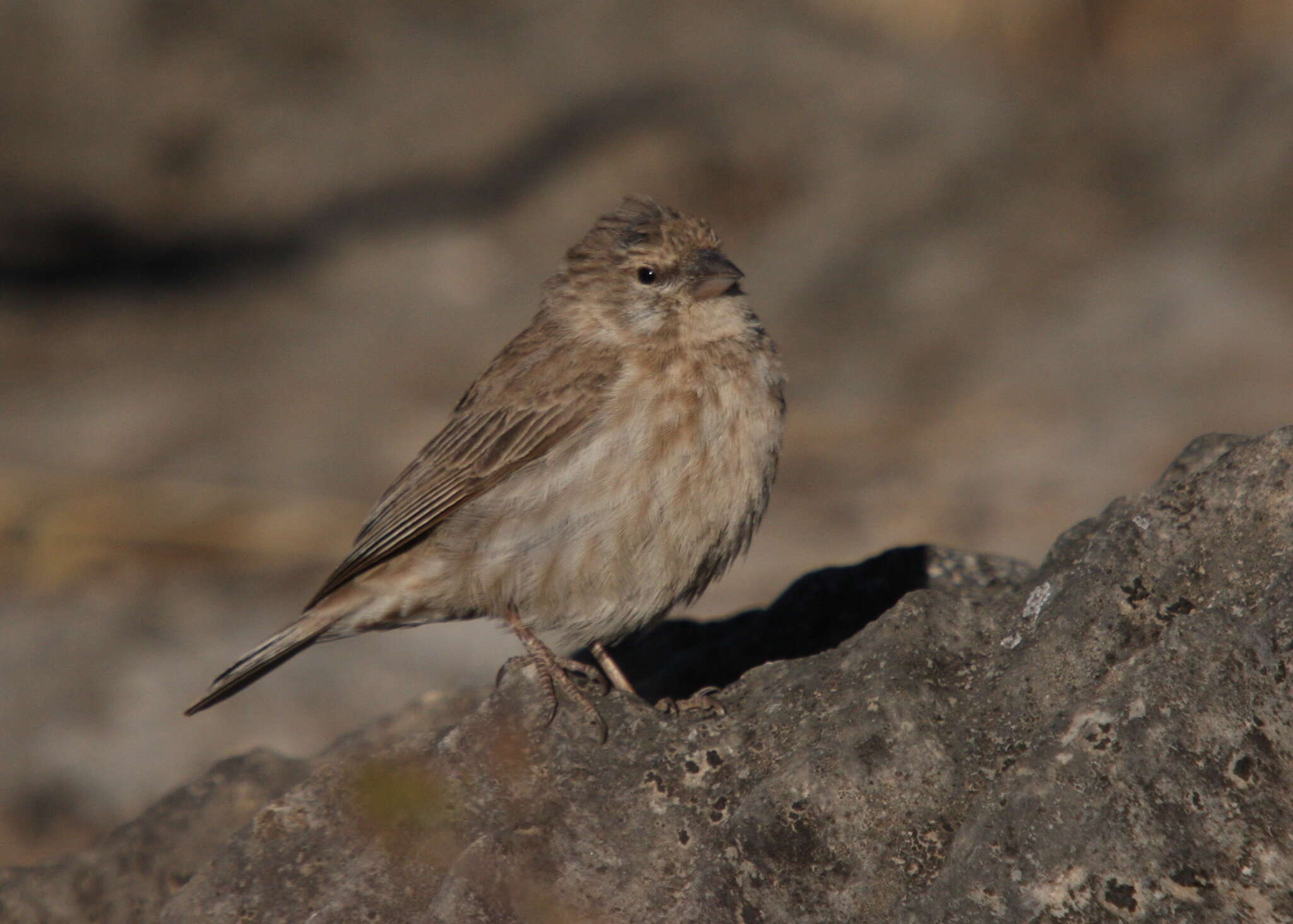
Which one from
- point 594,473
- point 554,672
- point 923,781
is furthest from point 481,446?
point 923,781

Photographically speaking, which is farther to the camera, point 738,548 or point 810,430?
point 810,430

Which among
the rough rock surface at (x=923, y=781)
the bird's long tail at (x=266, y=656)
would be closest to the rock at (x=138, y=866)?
the bird's long tail at (x=266, y=656)

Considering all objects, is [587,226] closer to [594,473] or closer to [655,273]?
[655,273]

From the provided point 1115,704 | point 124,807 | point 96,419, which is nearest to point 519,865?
point 1115,704

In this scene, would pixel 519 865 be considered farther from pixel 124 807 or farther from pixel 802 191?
pixel 802 191

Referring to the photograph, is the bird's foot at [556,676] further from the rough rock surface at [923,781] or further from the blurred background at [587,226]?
the blurred background at [587,226]

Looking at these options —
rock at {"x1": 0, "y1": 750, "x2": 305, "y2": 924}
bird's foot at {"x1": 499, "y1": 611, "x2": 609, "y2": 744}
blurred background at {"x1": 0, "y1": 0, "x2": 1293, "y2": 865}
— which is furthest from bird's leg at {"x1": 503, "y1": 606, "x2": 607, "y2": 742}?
blurred background at {"x1": 0, "y1": 0, "x2": 1293, "y2": 865}
